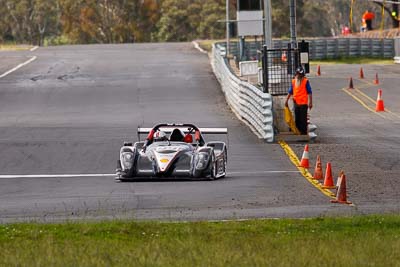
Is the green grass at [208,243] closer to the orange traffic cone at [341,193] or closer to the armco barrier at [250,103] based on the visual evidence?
the orange traffic cone at [341,193]

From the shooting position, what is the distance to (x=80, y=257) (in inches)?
420

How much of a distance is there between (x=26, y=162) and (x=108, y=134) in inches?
241

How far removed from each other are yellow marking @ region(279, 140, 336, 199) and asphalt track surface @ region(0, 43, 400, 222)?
16 cm

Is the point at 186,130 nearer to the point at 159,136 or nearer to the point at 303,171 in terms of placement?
the point at 159,136

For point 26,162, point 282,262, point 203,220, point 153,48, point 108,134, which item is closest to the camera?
point 282,262

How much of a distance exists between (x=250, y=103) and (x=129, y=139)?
4.53 metres

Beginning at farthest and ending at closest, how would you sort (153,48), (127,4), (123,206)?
1. (127,4)
2. (153,48)
3. (123,206)

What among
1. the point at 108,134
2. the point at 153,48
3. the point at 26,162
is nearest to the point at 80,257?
the point at 26,162

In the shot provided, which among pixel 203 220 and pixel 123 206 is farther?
pixel 123 206

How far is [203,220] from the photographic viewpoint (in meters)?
14.8

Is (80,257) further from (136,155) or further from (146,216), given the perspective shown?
(136,155)

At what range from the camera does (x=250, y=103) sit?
103ft

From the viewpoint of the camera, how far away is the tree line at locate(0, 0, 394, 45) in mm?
105500

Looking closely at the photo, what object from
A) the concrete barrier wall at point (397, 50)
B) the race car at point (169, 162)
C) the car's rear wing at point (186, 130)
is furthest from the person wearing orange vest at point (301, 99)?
the concrete barrier wall at point (397, 50)
